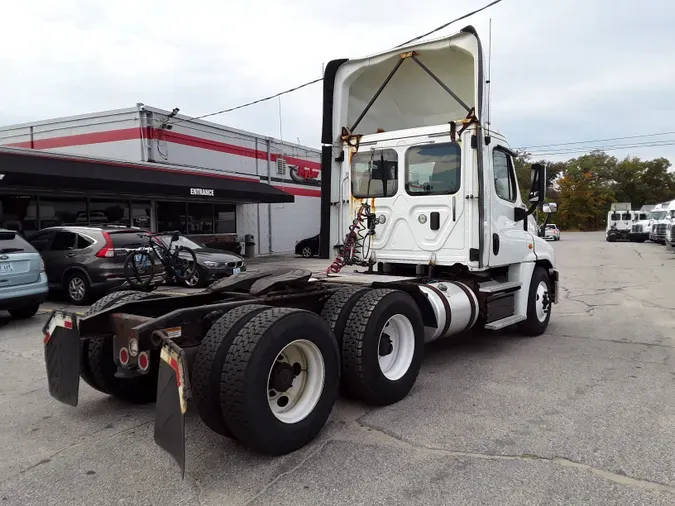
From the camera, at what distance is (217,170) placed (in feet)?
69.1

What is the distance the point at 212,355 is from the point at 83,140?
19425 mm

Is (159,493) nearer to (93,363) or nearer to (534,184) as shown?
(93,363)

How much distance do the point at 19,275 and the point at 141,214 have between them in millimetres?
10804

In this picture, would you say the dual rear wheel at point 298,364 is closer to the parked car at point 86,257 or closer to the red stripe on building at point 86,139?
the parked car at point 86,257

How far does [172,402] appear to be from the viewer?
3.06 metres

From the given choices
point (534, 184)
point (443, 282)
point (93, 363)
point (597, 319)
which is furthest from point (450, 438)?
point (597, 319)

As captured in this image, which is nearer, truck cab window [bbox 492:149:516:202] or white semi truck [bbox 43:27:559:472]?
white semi truck [bbox 43:27:559:472]

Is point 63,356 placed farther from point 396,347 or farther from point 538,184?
point 538,184

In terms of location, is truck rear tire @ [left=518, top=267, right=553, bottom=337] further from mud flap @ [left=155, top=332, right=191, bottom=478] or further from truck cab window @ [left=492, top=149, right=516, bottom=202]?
mud flap @ [left=155, top=332, right=191, bottom=478]

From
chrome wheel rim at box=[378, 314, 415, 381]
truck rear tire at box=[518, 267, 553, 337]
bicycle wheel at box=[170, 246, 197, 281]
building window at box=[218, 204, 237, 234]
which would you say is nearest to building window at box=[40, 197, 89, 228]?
building window at box=[218, 204, 237, 234]

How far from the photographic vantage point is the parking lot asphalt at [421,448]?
306 cm

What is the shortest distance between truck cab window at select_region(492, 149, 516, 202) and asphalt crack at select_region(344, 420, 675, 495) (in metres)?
3.62

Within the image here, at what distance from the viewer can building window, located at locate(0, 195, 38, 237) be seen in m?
15.0

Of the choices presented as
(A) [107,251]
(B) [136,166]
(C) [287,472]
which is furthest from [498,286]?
(B) [136,166]
